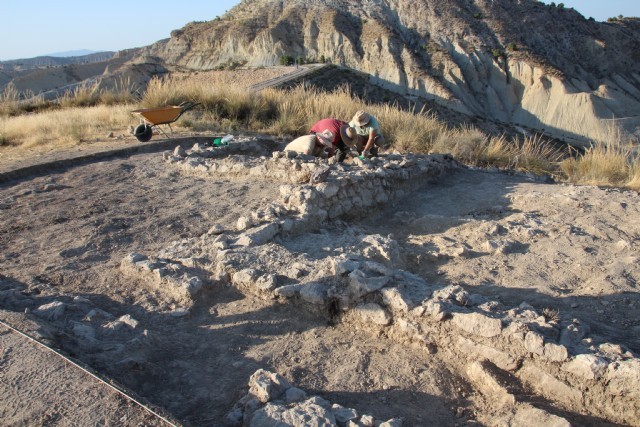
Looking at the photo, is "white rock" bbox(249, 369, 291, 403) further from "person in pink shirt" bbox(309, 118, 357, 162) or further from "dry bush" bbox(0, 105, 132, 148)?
Answer: "dry bush" bbox(0, 105, 132, 148)

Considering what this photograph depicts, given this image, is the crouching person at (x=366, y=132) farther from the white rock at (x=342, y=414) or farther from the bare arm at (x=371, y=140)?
the white rock at (x=342, y=414)

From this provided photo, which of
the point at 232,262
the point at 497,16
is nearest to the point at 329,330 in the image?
the point at 232,262

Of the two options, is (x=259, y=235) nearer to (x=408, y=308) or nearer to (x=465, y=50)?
(x=408, y=308)

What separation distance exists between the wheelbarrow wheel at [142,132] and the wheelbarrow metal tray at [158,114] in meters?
0.13

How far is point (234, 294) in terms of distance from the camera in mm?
4109

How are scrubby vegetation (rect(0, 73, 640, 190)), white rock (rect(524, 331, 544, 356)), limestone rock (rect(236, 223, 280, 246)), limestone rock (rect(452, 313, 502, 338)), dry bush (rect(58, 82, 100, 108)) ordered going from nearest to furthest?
white rock (rect(524, 331, 544, 356))
limestone rock (rect(452, 313, 502, 338))
limestone rock (rect(236, 223, 280, 246))
scrubby vegetation (rect(0, 73, 640, 190))
dry bush (rect(58, 82, 100, 108))

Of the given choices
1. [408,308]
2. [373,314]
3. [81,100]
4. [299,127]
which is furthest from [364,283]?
[81,100]

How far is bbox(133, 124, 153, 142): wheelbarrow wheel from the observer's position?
9.09m

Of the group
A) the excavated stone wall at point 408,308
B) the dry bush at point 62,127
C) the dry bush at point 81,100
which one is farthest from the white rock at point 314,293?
the dry bush at point 81,100

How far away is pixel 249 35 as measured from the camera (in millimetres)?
47438

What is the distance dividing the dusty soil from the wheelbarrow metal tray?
6.03 feet

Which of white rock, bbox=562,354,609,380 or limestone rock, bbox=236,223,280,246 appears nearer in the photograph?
white rock, bbox=562,354,609,380

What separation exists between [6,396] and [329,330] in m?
2.00

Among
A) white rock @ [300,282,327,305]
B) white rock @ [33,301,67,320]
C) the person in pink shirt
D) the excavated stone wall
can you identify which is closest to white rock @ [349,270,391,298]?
the excavated stone wall
